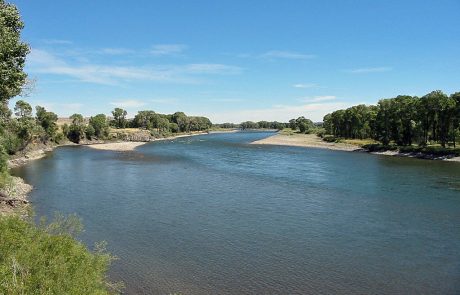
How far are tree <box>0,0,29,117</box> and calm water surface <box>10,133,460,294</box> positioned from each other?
598 inches

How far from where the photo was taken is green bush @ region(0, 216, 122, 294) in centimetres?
1518

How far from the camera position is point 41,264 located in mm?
17781

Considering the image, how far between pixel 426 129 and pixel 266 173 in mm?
67420

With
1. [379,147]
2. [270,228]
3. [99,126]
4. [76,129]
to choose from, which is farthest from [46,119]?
[270,228]

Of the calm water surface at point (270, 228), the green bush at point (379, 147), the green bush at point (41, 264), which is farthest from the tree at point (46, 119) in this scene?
the green bush at point (41, 264)

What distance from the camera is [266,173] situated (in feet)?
262

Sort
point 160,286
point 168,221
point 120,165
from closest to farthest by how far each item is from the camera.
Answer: point 160,286 < point 168,221 < point 120,165

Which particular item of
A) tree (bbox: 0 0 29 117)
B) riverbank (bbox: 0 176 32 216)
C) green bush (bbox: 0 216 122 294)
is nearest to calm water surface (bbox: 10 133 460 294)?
riverbank (bbox: 0 176 32 216)

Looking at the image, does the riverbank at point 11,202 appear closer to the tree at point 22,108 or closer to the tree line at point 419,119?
the tree at point 22,108

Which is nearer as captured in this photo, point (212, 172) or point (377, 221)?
point (377, 221)

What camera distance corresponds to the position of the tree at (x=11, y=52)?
24.9 meters

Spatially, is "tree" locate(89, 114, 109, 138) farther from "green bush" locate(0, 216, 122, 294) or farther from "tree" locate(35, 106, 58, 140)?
"green bush" locate(0, 216, 122, 294)

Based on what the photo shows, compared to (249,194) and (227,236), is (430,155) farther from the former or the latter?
(227,236)

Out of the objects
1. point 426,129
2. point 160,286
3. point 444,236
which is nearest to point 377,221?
point 444,236
